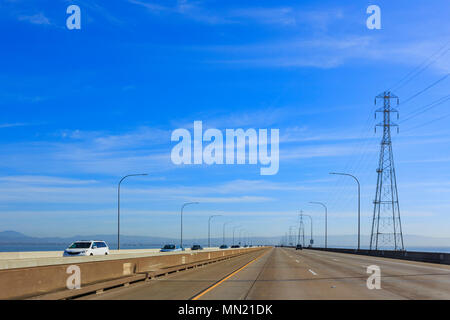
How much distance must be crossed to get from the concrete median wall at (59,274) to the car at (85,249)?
12374mm

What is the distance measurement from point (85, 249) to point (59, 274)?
2382 centimetres

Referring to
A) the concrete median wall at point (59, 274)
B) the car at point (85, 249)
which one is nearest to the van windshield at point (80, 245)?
the car at point (85, 249)

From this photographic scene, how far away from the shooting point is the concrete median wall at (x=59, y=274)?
11061 mm

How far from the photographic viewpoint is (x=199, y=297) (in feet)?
45.5

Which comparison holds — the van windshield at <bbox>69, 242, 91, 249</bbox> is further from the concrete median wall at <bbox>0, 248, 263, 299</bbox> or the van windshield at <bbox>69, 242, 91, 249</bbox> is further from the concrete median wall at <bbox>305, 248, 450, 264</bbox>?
the concrete median wall at <bbox>305, 248, 450, 264</bbox>

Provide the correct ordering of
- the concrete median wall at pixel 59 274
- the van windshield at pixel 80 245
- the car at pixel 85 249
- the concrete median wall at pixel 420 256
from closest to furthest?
the concrete median wall at pixel 59 274
the car at pixel 85 249
the van windshield at pixel 80 245
the concrete median wall at pixel 420 256

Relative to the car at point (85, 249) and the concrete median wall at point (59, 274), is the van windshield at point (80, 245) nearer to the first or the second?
the car at point (85, 249)

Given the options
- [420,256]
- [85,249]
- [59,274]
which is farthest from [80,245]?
[420,256]

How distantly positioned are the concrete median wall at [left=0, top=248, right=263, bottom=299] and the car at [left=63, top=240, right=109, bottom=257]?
487 inches

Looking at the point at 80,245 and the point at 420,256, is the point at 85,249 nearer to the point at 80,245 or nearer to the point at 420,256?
the point at 80,245

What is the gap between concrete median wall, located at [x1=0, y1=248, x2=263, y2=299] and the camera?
11.1 metres

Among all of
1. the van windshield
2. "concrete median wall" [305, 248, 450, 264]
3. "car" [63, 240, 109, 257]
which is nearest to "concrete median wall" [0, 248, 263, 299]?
"car" [63, 240, 109, 257]
